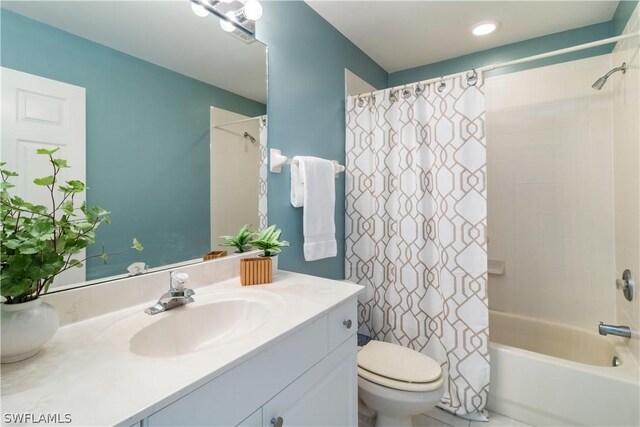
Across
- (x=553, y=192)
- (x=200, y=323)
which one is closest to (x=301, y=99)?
(x=200, y=323)

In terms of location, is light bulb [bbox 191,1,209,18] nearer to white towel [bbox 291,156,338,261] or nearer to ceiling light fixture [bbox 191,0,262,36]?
ceiling light fixture [bbox 191,0,262,36]

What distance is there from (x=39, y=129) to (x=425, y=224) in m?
1.73

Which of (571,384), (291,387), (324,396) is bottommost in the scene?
(571,384)

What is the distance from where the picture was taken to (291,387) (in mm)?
833

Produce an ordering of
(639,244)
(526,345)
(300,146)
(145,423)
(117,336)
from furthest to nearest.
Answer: (526,345) → (300,146) → (639,244) → (117,336) → (145,423)

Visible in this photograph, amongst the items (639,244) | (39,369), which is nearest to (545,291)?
(639,244)

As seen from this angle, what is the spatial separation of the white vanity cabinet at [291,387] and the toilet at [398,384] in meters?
0.21

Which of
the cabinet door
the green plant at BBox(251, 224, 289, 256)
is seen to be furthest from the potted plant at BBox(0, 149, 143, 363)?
the green plant at BBox(251, 224, 289, 256)

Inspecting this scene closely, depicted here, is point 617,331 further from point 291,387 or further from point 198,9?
point 198,9

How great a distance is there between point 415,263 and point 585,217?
124cm

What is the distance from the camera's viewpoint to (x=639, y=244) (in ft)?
4.51

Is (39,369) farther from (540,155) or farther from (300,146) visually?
(540,155)

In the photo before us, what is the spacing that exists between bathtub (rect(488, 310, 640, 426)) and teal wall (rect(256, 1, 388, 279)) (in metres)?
1.11
